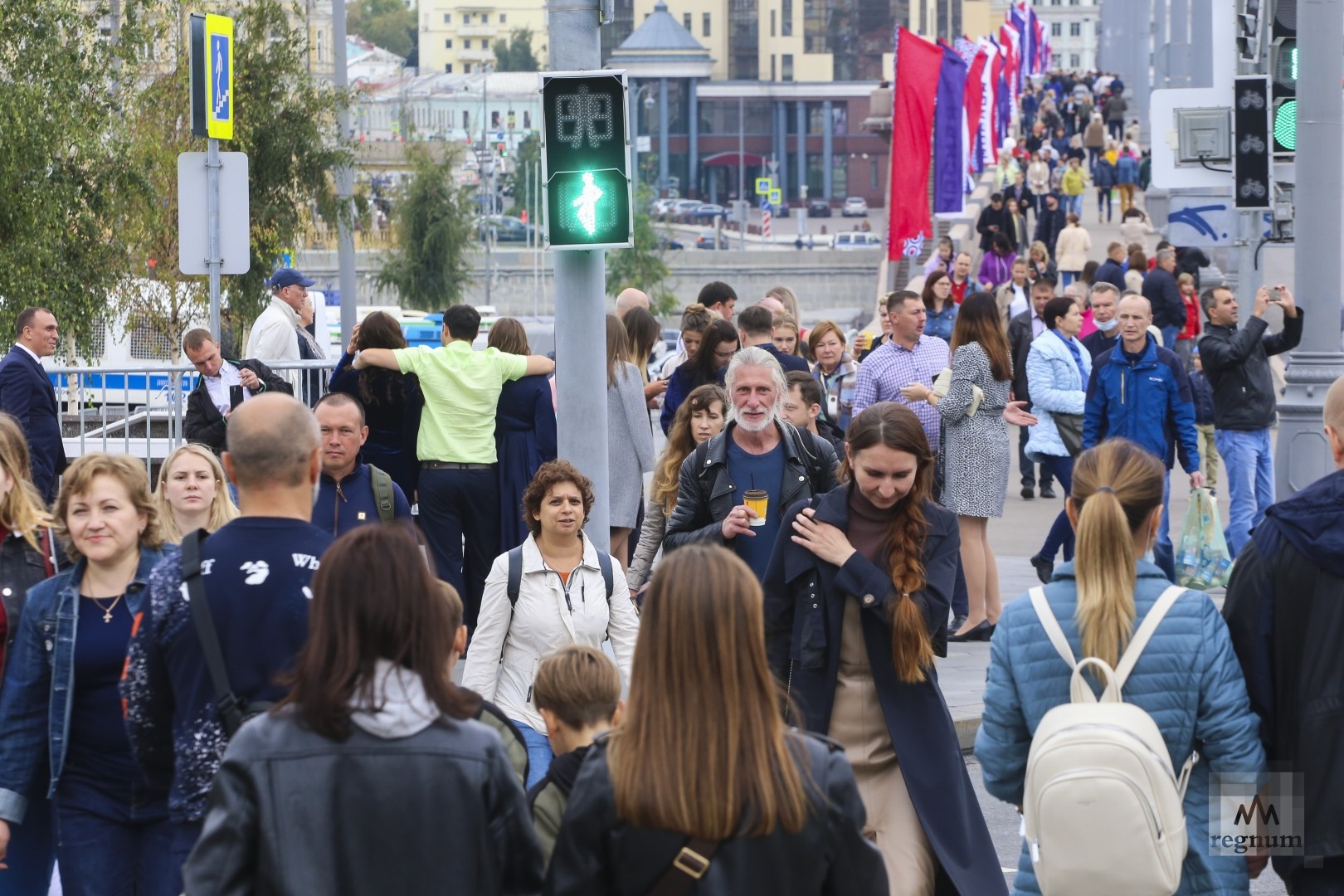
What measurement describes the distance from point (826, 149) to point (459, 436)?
142 metres

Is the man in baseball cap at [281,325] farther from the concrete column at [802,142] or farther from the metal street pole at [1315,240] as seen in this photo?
the concrete column at [802,142]

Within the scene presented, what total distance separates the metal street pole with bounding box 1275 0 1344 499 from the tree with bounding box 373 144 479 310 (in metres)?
45.9

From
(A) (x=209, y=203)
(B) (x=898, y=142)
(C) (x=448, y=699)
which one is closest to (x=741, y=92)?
(B) (x=898, y=142)

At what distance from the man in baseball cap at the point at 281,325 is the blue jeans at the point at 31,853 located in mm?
7904

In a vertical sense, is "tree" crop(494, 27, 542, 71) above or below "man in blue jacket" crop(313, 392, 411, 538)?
above

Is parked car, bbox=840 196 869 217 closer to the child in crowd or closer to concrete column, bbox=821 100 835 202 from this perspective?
concrete column, bbox=821 100 835 202

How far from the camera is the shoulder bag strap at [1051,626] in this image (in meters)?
4.21

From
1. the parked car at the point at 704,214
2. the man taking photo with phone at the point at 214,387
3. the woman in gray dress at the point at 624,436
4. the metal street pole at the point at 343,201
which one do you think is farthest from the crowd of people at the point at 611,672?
the parked car at the point at 704,214

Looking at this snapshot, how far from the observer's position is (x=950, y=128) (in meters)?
23.9

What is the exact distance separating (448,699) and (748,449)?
3634mm

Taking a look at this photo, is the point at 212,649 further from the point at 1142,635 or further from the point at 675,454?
the point at 675,454

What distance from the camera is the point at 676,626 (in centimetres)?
332

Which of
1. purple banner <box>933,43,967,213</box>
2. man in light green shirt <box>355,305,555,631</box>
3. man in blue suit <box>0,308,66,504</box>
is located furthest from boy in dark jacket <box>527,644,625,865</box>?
purple banner <box>933,43,967,213</box>

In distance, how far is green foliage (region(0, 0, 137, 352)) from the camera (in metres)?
15.7
